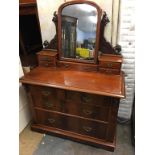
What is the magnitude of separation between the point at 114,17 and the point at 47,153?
53.2 inches

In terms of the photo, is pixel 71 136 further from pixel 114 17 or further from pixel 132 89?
pixel 114 17

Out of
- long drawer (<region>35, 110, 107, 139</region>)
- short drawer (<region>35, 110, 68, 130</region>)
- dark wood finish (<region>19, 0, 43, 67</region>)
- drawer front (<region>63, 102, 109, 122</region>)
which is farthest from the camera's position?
dark wood finish (<region>19, 0, 43, 67</region>)

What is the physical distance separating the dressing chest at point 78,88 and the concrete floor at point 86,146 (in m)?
0.06

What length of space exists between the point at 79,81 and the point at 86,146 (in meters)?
0.65

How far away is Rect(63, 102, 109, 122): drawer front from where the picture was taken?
145 centimetres

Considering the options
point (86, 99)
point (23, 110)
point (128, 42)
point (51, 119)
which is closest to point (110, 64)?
point (128, 42)

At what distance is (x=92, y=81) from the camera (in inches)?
57.6

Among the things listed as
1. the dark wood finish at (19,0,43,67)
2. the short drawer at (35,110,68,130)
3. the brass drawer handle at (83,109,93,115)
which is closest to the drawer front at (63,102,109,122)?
the brass drawer handle at (83,109,93,115)

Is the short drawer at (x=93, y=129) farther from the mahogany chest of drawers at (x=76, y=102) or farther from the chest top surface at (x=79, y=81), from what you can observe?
the chest top surface at (x=79, y=81)

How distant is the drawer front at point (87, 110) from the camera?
4.77 ft

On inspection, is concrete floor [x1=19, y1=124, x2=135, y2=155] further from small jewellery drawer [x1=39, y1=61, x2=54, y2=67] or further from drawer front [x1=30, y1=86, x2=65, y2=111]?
small jewellery drawer [x1=39, y1=61, x2=54, y2=67]

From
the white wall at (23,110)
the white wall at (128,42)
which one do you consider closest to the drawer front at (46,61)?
the white wall at (23,110)
